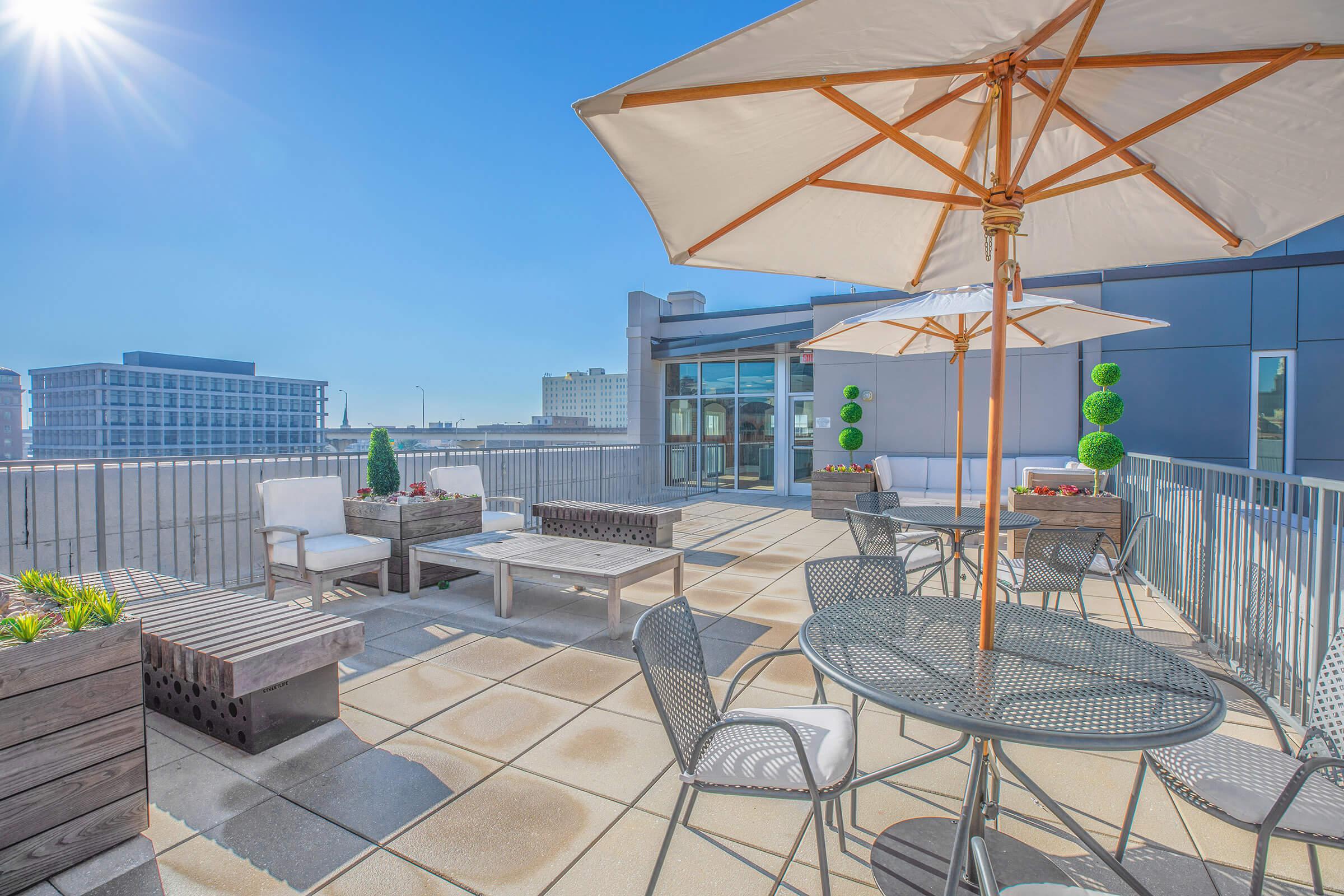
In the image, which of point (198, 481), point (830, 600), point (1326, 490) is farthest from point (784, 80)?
point (198, 481)

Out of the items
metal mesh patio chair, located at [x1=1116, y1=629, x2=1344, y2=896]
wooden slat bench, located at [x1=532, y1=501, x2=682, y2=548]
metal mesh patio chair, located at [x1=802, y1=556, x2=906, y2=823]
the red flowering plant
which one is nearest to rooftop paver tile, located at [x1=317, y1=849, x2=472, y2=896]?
metal mesh patio chair, located at [x1=802, y1=556, x2=906, y2=823]

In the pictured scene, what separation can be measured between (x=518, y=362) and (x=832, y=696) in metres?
44.0

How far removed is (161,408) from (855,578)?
4751 cm

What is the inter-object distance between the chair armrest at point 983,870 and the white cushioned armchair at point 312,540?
4227 millimetres

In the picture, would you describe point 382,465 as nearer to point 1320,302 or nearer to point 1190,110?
point 1190,110

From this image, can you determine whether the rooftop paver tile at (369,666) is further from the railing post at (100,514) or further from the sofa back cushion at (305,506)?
the railing post at (100,514)

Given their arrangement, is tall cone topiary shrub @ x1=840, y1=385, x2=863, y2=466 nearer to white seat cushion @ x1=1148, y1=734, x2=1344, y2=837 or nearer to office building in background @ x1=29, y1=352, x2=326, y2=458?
white seat cushion @ x1=1148, y1=734, x2=1344, y2=837

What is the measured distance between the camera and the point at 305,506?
4621 mm

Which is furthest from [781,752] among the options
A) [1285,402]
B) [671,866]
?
[1285,402]

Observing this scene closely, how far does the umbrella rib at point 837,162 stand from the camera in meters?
2.16

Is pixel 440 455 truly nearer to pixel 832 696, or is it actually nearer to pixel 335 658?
pixel 335 658

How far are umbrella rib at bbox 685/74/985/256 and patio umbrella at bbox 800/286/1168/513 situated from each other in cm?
181

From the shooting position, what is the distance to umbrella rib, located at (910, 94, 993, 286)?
233cm

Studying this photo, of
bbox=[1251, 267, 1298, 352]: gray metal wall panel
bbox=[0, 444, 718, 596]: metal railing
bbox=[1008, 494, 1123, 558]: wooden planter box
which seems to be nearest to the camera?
bbox=[0, 444, 718, 596]: metal railing
